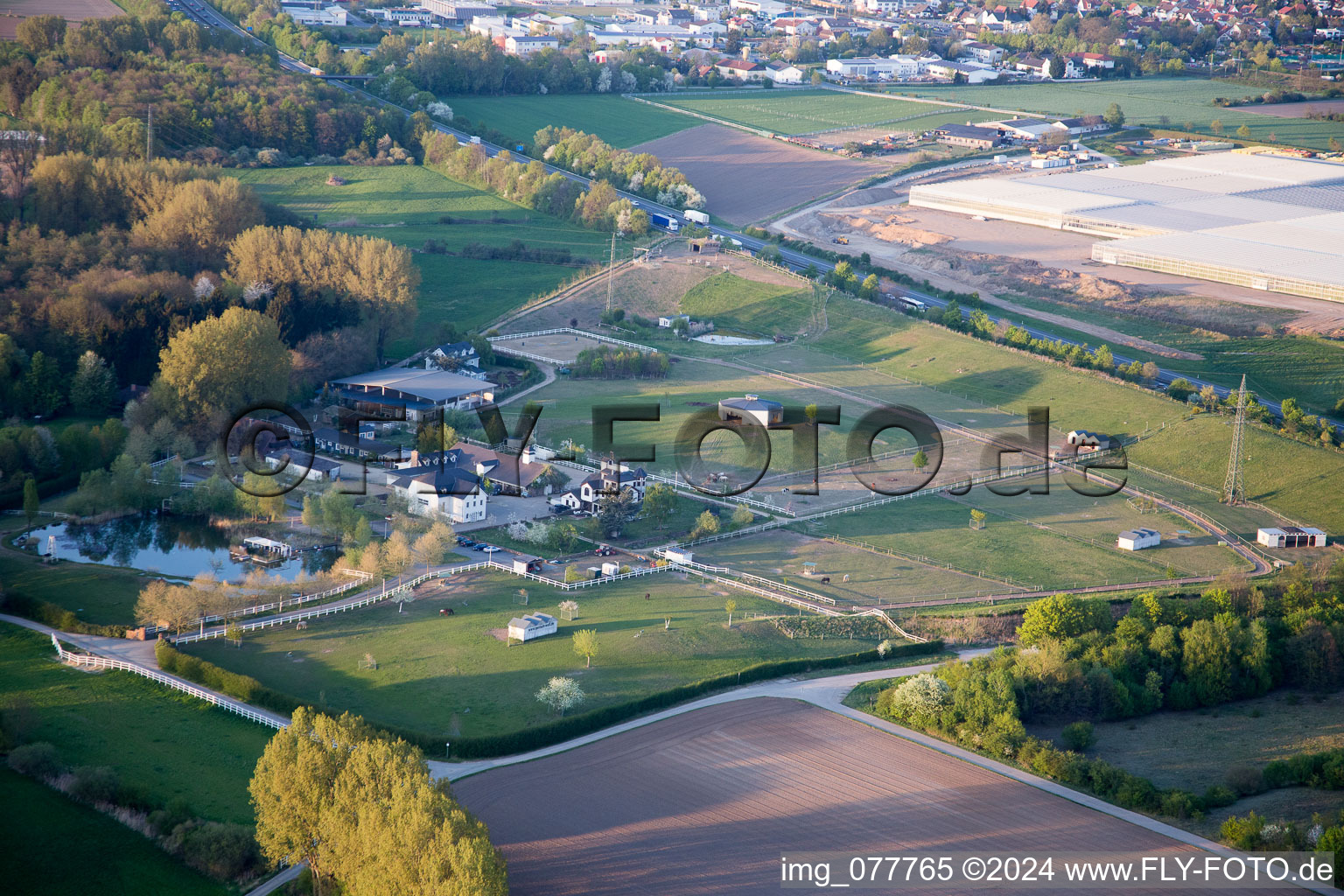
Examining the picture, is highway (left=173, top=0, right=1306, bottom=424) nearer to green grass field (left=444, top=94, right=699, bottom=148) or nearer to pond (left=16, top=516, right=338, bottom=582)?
green grass field (left=444, top=94, right=699, bottom=148)

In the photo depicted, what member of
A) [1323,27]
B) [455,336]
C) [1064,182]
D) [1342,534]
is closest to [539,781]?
[1342,534]

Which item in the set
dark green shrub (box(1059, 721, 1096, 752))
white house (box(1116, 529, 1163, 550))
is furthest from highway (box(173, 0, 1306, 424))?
dark green shrub (box(1059, 721, 1096, 752))

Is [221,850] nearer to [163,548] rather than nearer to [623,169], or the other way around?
[163,548]

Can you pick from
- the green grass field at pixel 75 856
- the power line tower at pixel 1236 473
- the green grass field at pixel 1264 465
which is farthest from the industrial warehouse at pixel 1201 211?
the green grass field at pixel 75 856

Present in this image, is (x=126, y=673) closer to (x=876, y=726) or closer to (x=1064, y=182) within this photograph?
(x=876, y=726)

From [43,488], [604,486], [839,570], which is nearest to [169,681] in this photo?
[43,488]
